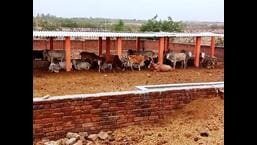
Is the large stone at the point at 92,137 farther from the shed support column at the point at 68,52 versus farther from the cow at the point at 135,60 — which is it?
the cow at the point at 135,60

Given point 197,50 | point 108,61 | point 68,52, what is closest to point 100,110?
point 68,52

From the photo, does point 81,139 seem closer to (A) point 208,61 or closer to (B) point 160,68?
(B) point 160,68

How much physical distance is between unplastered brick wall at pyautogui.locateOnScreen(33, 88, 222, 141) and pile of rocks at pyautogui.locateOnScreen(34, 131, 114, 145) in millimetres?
124

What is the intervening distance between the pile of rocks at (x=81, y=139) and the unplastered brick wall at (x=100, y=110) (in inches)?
4.9

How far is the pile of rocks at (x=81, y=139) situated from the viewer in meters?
6.81

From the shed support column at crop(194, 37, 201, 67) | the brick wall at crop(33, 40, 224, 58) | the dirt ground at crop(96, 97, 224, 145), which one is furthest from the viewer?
the brick wall at crop(33, 40, 224, 58)

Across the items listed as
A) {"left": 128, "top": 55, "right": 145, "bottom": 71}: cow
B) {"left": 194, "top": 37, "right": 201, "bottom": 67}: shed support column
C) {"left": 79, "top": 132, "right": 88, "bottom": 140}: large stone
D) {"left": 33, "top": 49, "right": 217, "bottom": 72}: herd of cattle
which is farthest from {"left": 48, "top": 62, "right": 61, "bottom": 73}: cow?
{"left": 79, "top": 132, "right": 88, "bottom": 140}: large stone

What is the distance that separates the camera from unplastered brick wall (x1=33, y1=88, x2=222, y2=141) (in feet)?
22.9

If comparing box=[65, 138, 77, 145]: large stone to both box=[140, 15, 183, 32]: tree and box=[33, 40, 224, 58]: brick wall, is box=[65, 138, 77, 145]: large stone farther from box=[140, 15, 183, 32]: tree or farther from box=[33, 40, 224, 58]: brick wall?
box=[140, 15, 183, 32]: tree

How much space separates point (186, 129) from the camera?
293 inches

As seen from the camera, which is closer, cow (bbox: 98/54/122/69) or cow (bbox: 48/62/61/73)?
cow (bbox: 48/62/61/73)

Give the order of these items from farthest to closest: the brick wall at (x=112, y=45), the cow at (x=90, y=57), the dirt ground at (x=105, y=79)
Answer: the brick wall at (x=112, y=45)
the cow at (x=90, y=57)
the dirt ground at (x=105, y=79)

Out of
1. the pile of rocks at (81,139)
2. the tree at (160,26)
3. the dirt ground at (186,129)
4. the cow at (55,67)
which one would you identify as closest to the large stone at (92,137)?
the pile of rocks at (81,139)
